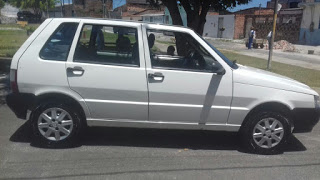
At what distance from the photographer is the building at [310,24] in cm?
2800

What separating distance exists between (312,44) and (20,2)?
185ft

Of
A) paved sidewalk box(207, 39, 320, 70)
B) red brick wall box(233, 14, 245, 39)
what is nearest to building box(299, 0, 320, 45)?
paved sidewalk box(207, 39, 320, 70)

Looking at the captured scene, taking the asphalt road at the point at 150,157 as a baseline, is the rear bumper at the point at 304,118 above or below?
above

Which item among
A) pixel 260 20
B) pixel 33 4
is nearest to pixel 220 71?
pixel 260 20

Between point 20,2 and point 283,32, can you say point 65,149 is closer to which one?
point 283,32

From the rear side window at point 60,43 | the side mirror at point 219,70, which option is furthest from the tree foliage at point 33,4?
the side mirror at point 219,70

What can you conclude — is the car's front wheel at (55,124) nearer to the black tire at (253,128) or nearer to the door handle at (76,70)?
the door handle at (76,70)

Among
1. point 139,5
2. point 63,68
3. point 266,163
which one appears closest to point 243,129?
point 266,163

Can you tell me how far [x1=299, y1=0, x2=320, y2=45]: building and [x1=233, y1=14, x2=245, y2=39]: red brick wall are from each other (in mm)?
8191

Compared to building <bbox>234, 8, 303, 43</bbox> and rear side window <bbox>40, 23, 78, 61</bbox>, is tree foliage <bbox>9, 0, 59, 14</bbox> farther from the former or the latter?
rear side window <bbox>40, 23, 78, 61</bbox>

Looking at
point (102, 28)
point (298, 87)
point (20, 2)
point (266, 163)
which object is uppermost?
point (20, 2)

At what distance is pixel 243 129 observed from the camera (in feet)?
15.0

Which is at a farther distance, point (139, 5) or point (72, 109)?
point (139, 5)

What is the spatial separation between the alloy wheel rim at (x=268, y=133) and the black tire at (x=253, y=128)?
0.03m
